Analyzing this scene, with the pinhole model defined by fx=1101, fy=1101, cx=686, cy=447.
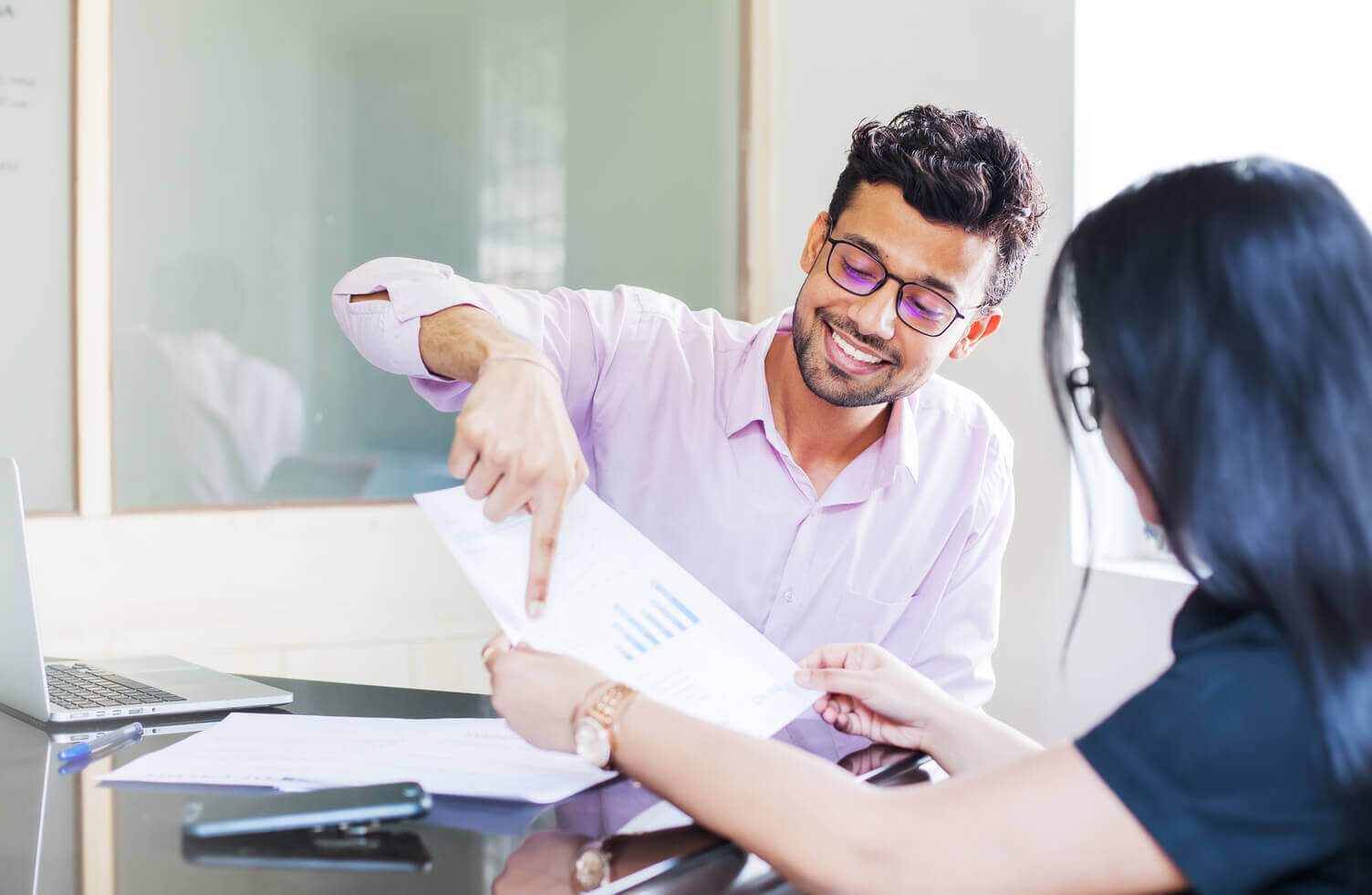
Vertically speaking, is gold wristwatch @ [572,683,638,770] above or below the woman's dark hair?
below

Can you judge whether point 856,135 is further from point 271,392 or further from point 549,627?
point 271,392

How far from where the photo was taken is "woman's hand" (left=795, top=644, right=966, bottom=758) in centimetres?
111

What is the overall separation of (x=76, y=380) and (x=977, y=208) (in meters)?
1.85

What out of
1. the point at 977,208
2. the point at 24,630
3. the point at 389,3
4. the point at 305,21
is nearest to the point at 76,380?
the point at 305,21

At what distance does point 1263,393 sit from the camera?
0.71 meters

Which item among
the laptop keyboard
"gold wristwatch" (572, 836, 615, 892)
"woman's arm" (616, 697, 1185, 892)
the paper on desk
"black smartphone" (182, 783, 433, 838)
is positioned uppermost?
"woman's arm" (616, 697, 1185, 892)

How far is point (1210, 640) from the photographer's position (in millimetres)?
731

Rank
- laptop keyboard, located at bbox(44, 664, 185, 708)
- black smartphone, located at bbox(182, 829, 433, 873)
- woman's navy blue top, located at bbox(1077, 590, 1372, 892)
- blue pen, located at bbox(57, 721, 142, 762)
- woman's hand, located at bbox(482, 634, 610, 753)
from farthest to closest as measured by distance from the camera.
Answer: laptop keyboard, located at bbox(44, 664, 185, 708) → blue pen, located at bbox(57, 721, 142, 762) → woman's hand, located at bbox(482, 634, 610, 753) → black smartphone, located at bbox(182, 829, 433, 873) → woman's navy blue top, located at bbox(1077, 590, 1372, 892)

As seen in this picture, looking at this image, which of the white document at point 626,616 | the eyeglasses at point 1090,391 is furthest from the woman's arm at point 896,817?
the eyeglasses at point 1090,391

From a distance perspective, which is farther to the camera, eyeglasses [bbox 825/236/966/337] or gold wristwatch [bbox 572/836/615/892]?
eyeglasses [bbox 825/236/966/337]

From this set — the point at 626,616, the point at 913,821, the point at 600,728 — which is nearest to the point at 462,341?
the point at 626,616

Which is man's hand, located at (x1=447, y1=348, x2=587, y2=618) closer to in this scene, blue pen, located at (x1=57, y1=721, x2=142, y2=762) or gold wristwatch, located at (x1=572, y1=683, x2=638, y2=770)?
gold wristwatch, located at (x1=572, y1=683, x2=638, y2=770)

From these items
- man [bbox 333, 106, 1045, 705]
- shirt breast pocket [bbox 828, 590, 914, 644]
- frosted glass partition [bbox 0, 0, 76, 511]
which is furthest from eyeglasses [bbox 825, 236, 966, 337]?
frosted glass partition [bbox 0, 0, 76, 511]

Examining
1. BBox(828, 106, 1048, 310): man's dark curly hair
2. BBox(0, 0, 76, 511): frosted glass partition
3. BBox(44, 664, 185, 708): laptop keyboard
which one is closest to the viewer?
BBox(44, 664, 185, 708): laptop keyboard
